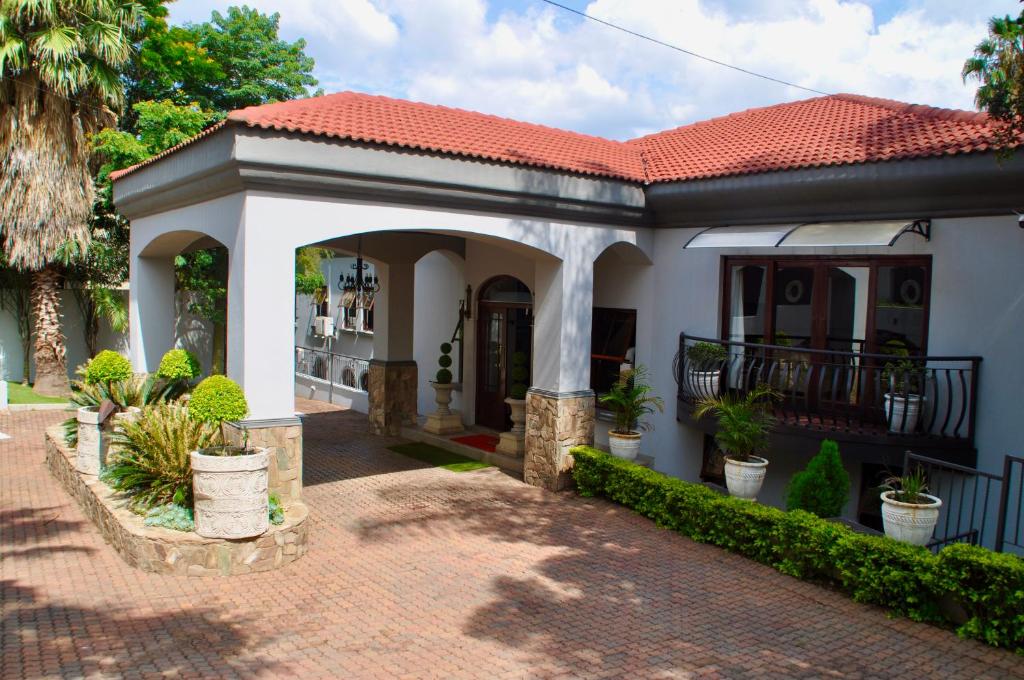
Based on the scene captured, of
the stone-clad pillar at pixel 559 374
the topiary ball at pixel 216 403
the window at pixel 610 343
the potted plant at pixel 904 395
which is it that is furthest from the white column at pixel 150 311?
the potted plant at pixel 904 395

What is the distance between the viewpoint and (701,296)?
39.4 feet

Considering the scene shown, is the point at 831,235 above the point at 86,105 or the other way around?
the other way around

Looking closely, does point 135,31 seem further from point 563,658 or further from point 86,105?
point 563,658

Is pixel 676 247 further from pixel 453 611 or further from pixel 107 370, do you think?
pixel 107 370

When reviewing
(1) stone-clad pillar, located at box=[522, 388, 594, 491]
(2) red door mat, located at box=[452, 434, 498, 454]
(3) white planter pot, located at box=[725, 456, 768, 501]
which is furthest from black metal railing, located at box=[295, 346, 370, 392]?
(3) white planter pot, located at box=[725, 456, 768, 501]

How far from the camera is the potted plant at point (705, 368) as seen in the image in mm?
11328

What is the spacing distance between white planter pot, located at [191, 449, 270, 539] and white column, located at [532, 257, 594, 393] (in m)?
4.79

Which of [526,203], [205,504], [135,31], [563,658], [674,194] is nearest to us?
[563,658]

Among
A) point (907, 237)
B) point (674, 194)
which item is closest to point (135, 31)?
point (674, 194)

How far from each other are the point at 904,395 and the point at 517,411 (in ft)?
19.0

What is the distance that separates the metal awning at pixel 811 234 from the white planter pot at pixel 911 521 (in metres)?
3.28

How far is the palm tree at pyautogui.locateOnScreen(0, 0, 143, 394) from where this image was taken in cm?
1523

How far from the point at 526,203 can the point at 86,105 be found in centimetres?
1178

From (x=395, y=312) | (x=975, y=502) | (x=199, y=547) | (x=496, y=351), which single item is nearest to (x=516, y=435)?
(x=496, y=351)
